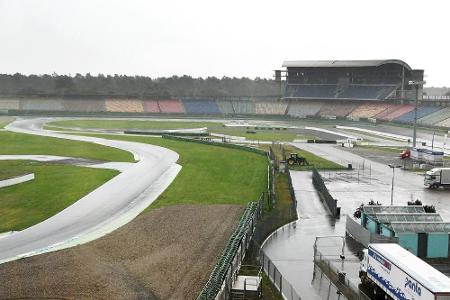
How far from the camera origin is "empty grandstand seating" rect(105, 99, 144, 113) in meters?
175

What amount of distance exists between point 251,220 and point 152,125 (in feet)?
333

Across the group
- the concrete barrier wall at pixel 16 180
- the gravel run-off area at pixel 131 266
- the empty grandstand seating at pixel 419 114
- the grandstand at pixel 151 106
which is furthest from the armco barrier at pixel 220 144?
the grandstand at pixel 151 106

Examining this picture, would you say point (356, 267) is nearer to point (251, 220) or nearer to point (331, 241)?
point (331, 241)

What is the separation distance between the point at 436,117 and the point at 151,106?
314 feet

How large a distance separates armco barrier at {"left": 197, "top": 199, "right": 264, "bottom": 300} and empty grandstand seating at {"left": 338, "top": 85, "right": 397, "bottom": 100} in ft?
414

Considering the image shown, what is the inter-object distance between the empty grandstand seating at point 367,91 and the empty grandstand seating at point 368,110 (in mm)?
2740

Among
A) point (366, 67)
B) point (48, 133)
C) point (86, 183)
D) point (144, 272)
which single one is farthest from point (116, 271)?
point (366, 67)

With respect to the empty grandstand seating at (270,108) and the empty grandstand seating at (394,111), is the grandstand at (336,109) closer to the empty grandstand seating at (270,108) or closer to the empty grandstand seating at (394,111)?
the empty grandstand seating at (394,111)

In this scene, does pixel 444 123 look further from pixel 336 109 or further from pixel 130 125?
pixel 130 125

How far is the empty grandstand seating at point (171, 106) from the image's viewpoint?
6978 inches

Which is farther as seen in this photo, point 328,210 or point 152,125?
point 152,125

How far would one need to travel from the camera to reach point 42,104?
174000 millimetres

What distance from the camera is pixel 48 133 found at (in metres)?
107

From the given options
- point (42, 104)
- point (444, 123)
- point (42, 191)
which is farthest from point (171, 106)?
point (42, 191)
